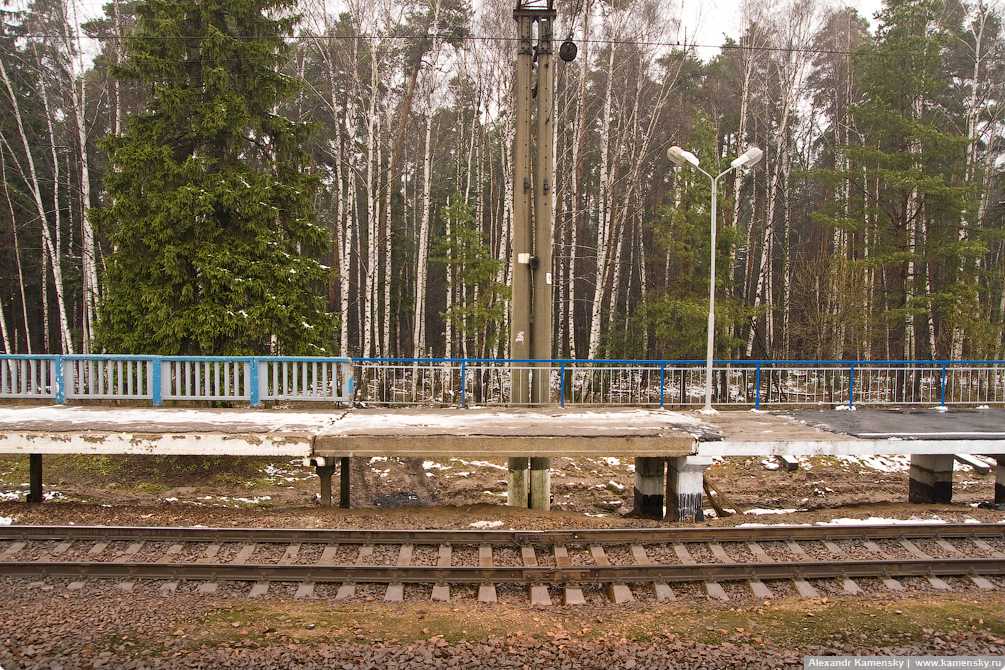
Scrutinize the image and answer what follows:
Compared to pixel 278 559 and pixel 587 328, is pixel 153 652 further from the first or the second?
pixel 587 328

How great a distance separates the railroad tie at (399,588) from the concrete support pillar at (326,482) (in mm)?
2458

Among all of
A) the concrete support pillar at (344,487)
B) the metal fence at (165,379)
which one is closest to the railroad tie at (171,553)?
the concrete support pillar at (344,487)

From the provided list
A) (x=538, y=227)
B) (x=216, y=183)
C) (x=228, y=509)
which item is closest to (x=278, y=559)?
(x=228, y=509)

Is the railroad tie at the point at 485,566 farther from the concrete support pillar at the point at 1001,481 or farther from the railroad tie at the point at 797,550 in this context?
Result: the concrete support pillar at the point at 1001,481

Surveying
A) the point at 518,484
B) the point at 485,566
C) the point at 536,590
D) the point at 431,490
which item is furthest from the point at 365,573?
the point at 431,490

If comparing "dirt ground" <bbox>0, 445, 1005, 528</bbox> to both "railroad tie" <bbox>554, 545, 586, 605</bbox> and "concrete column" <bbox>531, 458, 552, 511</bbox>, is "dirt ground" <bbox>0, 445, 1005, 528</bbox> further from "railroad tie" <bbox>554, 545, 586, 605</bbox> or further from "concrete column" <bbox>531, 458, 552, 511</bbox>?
"railroad tie" <bbox>554, 545, 586, 605</bbox>

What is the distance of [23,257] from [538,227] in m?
27.7

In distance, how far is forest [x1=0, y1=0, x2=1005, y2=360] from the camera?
13.5 meters

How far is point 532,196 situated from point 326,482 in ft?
19.1

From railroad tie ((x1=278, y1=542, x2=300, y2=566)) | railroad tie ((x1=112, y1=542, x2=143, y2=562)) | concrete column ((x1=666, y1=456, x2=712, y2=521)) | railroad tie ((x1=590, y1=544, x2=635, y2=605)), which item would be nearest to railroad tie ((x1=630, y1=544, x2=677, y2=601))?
railroad tie ((x1=590, y1=544, x2=635, y2=605))

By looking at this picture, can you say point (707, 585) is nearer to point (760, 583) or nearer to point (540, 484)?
point (760, 583)

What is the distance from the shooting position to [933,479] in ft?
37.6

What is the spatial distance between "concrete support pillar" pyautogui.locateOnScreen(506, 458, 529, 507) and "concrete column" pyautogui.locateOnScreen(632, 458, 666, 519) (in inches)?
72.3

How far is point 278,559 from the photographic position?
7.65 meters
